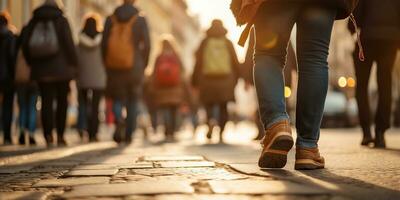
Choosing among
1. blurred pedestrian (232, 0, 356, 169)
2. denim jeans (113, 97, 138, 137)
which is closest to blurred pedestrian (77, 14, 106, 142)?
denim jeans (113, 97, 138, 137)

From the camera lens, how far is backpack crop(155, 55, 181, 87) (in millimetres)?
11211

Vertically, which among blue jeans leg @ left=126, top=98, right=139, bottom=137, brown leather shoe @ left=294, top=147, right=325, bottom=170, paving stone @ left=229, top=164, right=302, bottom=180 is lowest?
paving stone @ left=229, top=164, right=302, bottom=180

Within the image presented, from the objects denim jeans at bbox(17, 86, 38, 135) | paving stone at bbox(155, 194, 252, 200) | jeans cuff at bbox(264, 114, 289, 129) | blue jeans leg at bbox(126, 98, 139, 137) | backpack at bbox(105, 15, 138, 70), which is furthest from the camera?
denim jeans at bbox(17, 86, 38, 135)

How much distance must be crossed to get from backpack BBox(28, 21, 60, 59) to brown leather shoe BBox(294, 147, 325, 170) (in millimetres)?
4770

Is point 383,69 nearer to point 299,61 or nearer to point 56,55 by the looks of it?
point 299,61

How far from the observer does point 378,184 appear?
9.85 ft

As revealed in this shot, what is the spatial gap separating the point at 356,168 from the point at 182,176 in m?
1.02

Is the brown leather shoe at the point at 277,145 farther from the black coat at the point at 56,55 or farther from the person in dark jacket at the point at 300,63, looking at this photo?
the black coat at the point at 56,55

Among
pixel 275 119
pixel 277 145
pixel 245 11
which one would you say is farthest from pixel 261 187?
pixel 245 11

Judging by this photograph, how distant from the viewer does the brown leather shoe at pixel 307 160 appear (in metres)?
3.75

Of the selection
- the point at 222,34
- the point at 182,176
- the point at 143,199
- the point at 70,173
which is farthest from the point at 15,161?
the point at 222,34

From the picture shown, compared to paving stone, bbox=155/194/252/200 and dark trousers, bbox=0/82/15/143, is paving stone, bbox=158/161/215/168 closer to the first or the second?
paving stone, bbox=155/194/252/200

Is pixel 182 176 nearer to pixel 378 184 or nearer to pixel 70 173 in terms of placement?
pixel 70 173

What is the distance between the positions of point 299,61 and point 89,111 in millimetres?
6684
